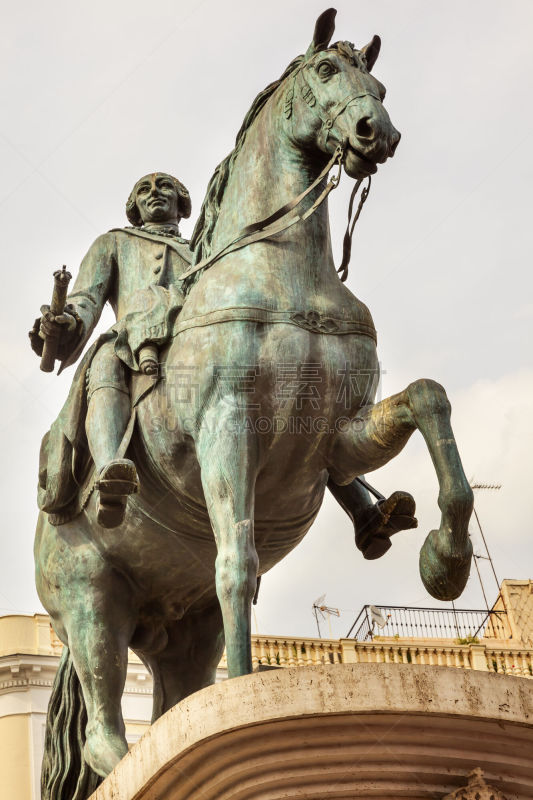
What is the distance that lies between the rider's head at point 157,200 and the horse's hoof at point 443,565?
9.93ft

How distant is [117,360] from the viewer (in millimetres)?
7344

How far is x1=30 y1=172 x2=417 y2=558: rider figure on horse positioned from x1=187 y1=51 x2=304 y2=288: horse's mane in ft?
0.92

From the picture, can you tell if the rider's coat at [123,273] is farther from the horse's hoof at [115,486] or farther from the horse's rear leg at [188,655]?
the horse's rear leg at [188,655]

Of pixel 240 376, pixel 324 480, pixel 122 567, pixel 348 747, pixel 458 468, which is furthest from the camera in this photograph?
pixel 122 567

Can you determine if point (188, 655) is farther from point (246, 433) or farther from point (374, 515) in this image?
point (246, 433)

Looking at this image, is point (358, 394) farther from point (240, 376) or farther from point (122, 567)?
point (122, 567)

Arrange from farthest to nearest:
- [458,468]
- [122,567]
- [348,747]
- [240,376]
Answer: [122,567] → [240,376] → [458,468] → [348,747]

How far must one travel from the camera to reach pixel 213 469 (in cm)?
655

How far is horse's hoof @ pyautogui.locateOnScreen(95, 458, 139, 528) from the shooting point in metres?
6.60

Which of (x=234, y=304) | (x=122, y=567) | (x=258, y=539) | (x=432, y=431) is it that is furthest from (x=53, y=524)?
(x=432, y=431)

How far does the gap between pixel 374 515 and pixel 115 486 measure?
1434 millimetres

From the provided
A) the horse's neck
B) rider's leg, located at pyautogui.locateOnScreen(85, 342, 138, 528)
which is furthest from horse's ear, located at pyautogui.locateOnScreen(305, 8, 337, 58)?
rider's leg, located at pyautogui.locateOnScreen(85, 342, 138, 528)

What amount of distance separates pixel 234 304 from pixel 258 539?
1.24 m

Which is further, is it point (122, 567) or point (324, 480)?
point (122, 567)
